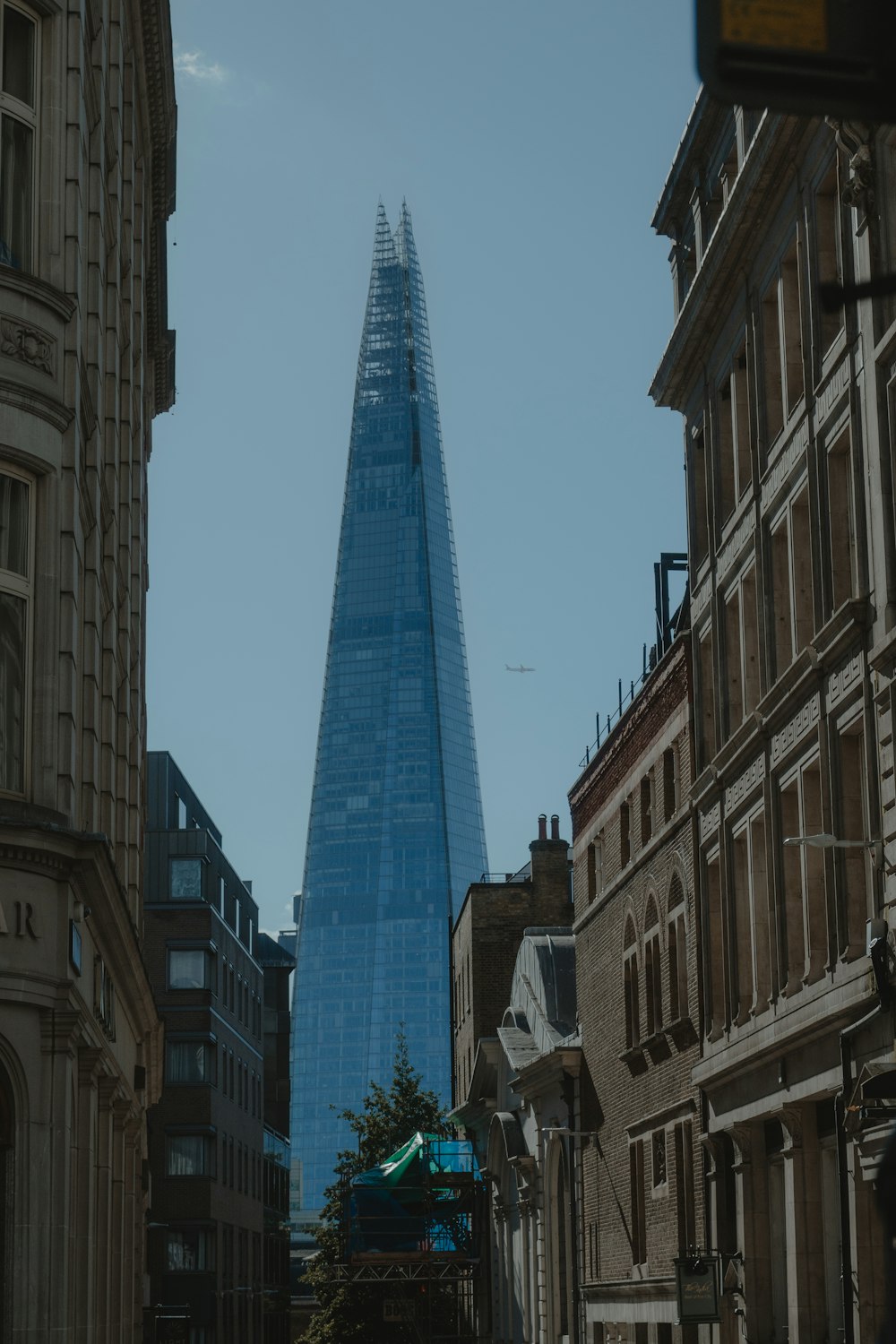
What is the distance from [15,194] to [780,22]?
18.7 meters

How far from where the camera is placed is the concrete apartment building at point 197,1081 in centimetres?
9388

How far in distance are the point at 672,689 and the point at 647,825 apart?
15.5ft

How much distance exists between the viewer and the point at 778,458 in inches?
1286

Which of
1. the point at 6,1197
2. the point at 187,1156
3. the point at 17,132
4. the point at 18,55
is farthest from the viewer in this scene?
the point at 187,1156

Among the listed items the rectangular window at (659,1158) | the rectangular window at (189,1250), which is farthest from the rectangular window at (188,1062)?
the rectangular window at (659,1158)

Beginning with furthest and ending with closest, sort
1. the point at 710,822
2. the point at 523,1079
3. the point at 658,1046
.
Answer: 1. the point at 523,1079
2. the point at 658,1046
3. the point at 710,822

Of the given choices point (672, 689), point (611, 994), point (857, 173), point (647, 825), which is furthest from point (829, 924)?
point (611, 994)

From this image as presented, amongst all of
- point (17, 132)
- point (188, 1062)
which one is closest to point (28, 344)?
point (17, 132)

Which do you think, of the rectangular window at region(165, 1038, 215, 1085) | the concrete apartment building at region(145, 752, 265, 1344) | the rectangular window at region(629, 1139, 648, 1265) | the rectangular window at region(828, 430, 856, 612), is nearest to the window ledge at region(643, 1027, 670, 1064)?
the rectangular window at region(629, 1139, 648, 1265)

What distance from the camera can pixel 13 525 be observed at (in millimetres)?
21938

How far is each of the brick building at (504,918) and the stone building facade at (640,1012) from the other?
1096 inches

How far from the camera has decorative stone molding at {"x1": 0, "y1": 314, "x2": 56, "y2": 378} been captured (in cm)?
2178

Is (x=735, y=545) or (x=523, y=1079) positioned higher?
(x=735, y=545)

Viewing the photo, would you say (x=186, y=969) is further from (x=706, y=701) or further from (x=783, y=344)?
(x=783, y=344)
